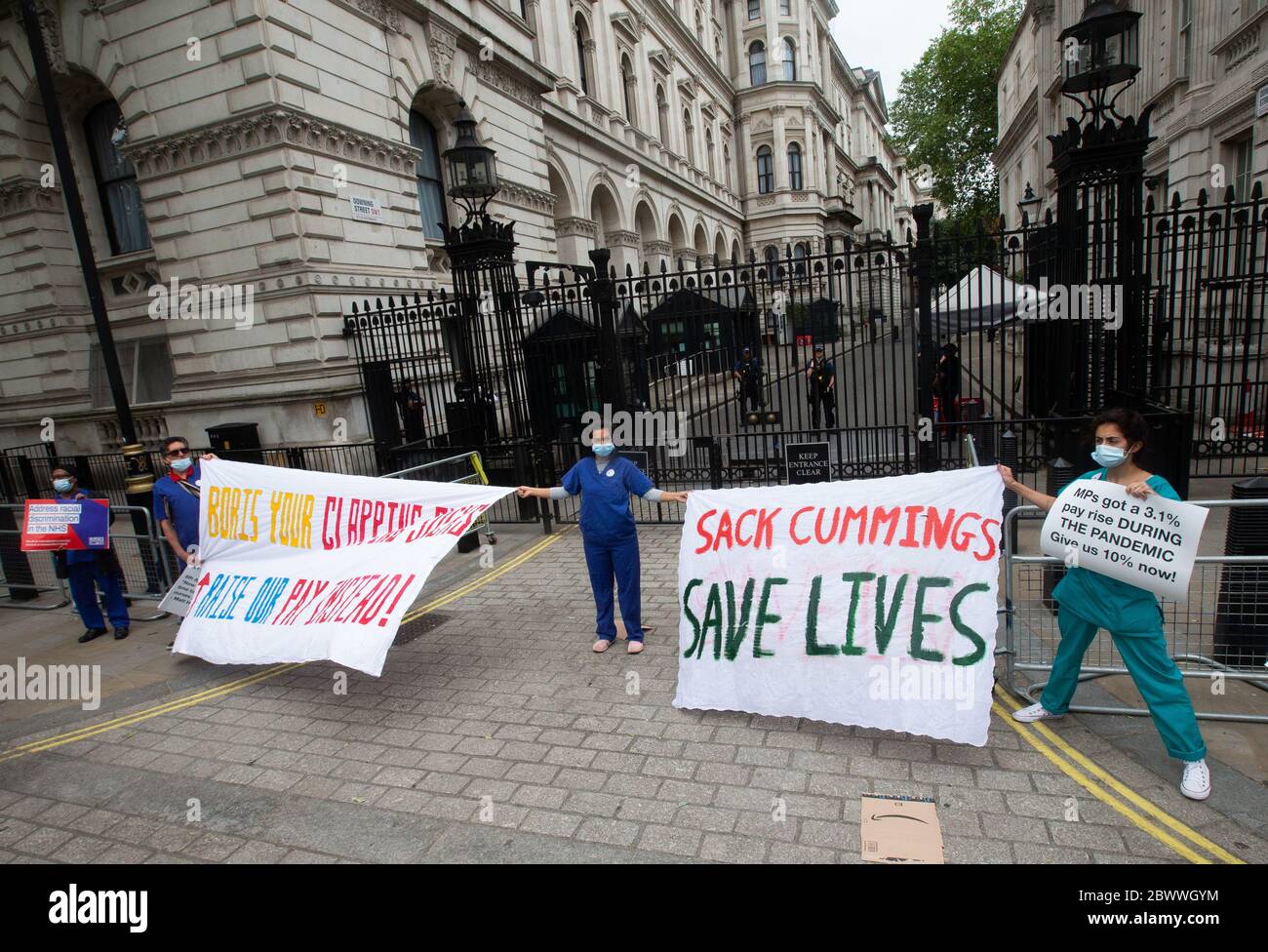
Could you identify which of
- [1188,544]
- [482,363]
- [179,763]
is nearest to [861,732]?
[1188,544]

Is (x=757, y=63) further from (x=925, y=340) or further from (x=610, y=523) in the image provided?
(x=610, y=523)

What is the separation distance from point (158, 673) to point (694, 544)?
5302 millimetres

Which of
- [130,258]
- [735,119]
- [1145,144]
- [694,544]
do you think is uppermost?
[735,119]

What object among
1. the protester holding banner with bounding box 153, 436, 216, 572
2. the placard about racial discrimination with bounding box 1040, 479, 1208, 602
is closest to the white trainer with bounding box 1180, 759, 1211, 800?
the placard about racial discrimination with bounding box 1040, 479, 1208, 602

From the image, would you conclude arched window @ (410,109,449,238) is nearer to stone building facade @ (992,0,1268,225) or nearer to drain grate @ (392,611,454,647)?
drain grate @ (392,611,454,647)

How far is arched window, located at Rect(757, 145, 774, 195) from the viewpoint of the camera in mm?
56031

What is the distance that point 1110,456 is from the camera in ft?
12.8

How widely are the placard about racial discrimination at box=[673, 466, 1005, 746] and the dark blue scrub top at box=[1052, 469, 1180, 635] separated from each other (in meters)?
0.43

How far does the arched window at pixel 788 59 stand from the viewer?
55.2m

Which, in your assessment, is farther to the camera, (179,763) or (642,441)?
(642,441)

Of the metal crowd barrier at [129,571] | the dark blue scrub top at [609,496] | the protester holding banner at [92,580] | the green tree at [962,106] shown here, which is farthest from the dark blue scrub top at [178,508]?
the green tree at [962,106]

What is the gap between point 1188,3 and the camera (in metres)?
16.1

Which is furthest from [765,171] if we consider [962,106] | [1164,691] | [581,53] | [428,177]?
[1164,691]
